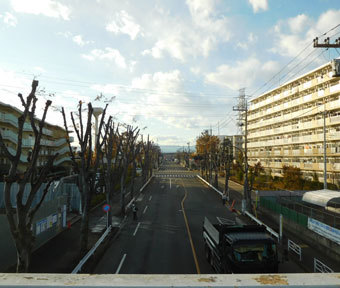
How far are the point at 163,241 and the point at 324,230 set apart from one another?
32.7 feet

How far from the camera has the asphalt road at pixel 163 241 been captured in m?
12.5

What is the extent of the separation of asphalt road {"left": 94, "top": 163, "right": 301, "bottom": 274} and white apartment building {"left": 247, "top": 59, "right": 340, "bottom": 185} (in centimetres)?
2157

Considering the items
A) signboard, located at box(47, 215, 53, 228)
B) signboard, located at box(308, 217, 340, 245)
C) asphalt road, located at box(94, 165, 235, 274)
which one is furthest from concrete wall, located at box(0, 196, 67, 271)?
signboard, located at box(308, 217, 340, 245)

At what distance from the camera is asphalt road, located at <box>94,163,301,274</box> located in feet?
40.9

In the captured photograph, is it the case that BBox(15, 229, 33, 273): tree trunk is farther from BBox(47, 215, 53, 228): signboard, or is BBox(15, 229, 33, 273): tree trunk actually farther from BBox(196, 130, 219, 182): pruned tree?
BBox(196, 130, 219, 182): pruned tree

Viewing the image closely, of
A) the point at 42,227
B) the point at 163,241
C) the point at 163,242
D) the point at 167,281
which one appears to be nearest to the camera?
the point at 167,281

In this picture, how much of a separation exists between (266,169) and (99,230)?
46.1 metres

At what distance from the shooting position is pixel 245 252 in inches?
384

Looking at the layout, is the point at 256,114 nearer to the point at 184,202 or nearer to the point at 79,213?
the point at 184,202

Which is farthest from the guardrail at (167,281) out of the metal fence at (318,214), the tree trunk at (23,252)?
the metal fence at (318,214)

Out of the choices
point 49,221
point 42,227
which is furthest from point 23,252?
point 49,221

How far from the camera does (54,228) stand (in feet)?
→ 58.0

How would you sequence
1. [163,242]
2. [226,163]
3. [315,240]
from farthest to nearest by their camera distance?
[226,163]
[163,242]
[315,240]

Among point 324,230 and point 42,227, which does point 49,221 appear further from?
point 324,230
